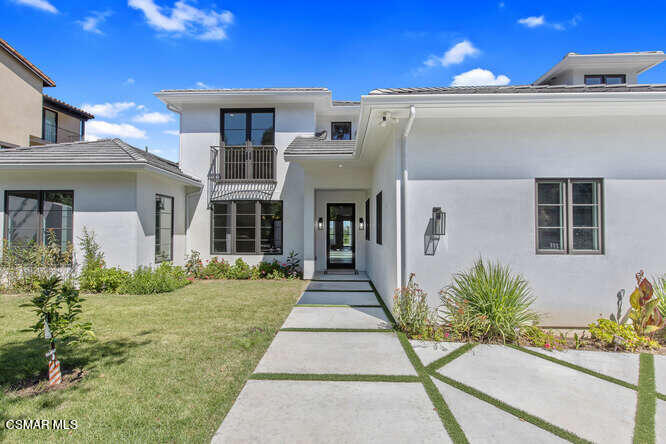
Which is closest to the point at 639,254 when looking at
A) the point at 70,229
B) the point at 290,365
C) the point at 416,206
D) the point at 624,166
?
the point at 624,166

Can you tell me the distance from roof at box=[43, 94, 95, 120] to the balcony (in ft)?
43.3

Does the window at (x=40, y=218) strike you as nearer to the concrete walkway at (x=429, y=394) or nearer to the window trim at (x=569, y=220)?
the concrete walkway at (x=429, y=394)

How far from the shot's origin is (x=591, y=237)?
5051 millimetres

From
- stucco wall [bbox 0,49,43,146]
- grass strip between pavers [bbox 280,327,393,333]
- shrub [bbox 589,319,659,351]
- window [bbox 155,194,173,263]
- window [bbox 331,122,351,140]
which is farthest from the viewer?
window [bbox 331,122,351,140]

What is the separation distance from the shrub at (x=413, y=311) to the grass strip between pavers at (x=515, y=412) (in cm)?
128

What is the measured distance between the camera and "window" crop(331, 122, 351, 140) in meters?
12.6

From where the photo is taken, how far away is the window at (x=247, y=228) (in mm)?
10758

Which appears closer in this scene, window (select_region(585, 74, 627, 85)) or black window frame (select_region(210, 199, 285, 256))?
black window frame (select_region(210, 199, 285, 256))

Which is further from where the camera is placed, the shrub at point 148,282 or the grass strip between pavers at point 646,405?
the shrub at point 148,282

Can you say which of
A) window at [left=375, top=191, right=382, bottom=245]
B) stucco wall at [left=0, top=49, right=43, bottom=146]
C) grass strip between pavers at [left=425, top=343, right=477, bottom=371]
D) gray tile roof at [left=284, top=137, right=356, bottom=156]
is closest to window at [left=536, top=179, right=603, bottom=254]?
grass strip between pavers at [left=425, top=343, right=477, bottom=371]

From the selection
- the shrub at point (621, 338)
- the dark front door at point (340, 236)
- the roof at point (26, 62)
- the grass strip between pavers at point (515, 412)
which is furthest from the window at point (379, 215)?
the roof at point (26, 62)

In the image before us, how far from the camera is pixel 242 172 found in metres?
10.9

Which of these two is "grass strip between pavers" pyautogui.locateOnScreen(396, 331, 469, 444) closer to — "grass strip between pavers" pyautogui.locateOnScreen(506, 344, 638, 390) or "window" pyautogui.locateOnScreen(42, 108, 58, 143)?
"grass strip between pavers" pyautogui.locateOnScreen(506, 344, 638, 390)

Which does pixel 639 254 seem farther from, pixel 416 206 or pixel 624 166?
pixel 416 206
